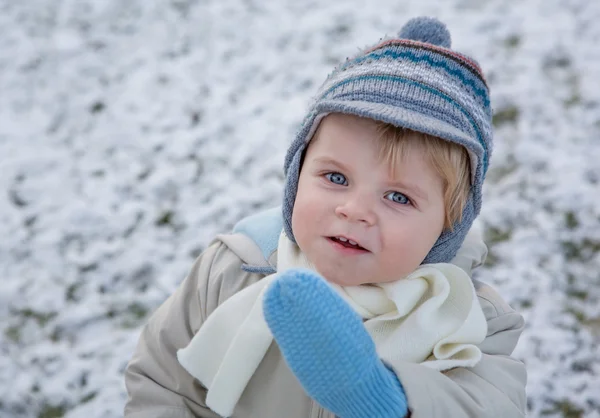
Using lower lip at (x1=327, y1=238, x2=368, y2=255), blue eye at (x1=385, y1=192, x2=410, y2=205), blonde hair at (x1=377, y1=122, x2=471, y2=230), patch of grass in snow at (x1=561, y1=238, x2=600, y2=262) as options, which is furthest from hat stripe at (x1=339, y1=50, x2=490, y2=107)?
patch of grass in snow at (x1=561, y1=238, x2=600, y2=262)

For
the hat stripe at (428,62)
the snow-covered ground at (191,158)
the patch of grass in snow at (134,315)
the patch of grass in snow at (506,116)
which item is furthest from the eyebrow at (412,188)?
the patch of grass in snow at (506,116)

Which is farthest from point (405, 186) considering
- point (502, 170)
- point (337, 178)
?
point (502, 170)

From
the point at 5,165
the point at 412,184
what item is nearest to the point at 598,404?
the point at 412,184

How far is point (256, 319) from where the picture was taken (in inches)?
52.0

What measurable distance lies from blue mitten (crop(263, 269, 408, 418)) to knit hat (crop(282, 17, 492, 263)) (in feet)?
1.16

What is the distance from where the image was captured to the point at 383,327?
4.20 feet

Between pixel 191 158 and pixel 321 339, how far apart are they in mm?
1985

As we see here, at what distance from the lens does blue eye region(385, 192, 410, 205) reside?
123 centimetres

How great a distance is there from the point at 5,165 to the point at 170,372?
172 cm

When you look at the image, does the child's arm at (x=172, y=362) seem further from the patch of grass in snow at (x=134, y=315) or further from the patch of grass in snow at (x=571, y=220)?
the patch of grass in snow at (x=571, y=220)

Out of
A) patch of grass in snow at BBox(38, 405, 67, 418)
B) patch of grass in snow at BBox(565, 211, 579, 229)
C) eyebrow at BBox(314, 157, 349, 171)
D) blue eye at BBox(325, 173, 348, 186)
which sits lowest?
patch of grass in snow at BBox(38, 405, 67, 418)

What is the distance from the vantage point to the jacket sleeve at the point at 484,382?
3.67ft

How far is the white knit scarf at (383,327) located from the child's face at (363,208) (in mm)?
59

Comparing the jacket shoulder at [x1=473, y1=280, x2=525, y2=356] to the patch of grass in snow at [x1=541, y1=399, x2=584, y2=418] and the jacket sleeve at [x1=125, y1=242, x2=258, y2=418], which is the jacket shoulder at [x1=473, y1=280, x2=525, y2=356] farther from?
the patch of grass in snow at [x1=541, y1=399, x2=584, y2=418]
